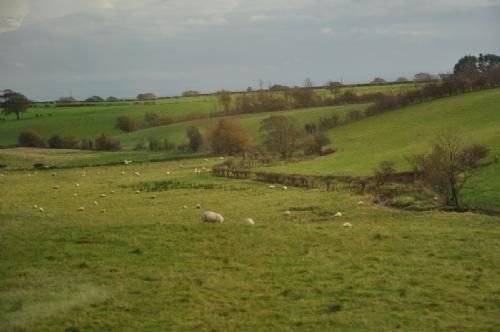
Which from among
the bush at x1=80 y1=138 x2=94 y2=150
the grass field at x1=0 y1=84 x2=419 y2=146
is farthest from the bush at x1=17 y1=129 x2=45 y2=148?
the bush at x1=80 y1=138 x2=94 y2=150

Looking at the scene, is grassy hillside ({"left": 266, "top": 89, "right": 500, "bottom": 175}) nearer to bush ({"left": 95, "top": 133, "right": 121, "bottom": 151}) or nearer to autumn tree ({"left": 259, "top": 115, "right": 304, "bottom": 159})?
autumn tree ({"left": 259, "top": 115, "right": 304, "bottom": 159})

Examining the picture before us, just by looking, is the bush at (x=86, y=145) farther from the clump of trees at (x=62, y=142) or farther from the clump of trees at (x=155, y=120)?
the clump of trees at (x=155, y=120)

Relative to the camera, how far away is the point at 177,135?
335 feet

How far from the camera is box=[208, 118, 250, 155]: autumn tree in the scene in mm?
79062

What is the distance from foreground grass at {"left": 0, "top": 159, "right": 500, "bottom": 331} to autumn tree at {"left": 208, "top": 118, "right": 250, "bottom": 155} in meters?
51.5

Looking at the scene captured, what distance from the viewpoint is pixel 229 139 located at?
259ft

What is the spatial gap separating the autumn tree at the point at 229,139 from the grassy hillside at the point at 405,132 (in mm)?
12208

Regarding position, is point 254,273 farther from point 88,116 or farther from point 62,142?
point 88,116

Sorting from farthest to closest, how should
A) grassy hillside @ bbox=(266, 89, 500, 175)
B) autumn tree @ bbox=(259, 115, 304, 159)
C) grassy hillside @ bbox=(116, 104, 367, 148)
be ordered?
grassy hillside @ bbox=(116, 104, 367, 148) < autumn tree @ bbox=(259, 115, 304, 159) < grassy hillside @ bbox=(266, 89, 500, 175)

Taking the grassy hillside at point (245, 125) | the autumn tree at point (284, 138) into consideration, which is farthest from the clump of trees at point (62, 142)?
the autumn tree at point (284, 138)

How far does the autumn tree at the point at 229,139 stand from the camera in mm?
79062

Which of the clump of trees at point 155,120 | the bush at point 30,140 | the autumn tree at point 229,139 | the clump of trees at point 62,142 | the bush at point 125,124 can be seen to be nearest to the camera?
the autumn tree at point 229,139

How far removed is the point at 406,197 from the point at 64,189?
26.2 metres

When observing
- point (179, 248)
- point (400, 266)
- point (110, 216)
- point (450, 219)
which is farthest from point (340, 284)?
point (110, 216)
